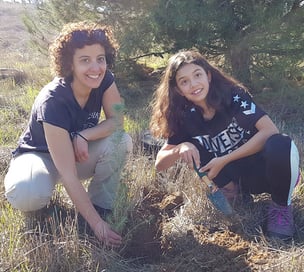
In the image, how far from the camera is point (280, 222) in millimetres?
2377

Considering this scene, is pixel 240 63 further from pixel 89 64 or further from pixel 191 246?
pixel 191 246

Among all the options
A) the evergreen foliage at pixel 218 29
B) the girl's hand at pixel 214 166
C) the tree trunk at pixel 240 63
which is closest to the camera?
the girl's hand at pixel 214 166

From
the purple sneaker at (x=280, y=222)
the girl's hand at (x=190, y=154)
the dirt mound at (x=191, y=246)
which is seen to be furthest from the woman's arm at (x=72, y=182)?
the purple sneaker at (x=280, y=222)

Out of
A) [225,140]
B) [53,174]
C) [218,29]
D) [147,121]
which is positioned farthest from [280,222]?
[218,29]

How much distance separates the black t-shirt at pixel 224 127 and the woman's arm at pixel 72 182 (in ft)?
2.08

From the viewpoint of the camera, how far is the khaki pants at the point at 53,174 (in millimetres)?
2374

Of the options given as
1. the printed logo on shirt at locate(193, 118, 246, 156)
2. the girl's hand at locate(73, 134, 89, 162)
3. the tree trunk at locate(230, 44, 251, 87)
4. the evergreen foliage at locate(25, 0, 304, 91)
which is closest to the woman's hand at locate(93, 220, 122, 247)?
the girl's hand at locate(73, 134, 89, 162)

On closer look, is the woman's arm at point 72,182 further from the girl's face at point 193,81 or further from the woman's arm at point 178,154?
the girl's face at point 193,81

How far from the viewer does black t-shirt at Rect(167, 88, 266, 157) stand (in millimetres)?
2465

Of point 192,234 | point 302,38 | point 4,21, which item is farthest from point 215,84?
point 4,21

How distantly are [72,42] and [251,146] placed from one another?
1.06m

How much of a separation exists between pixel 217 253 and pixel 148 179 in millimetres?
853

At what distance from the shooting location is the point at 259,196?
282cm

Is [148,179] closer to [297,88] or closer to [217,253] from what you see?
[217,253]
